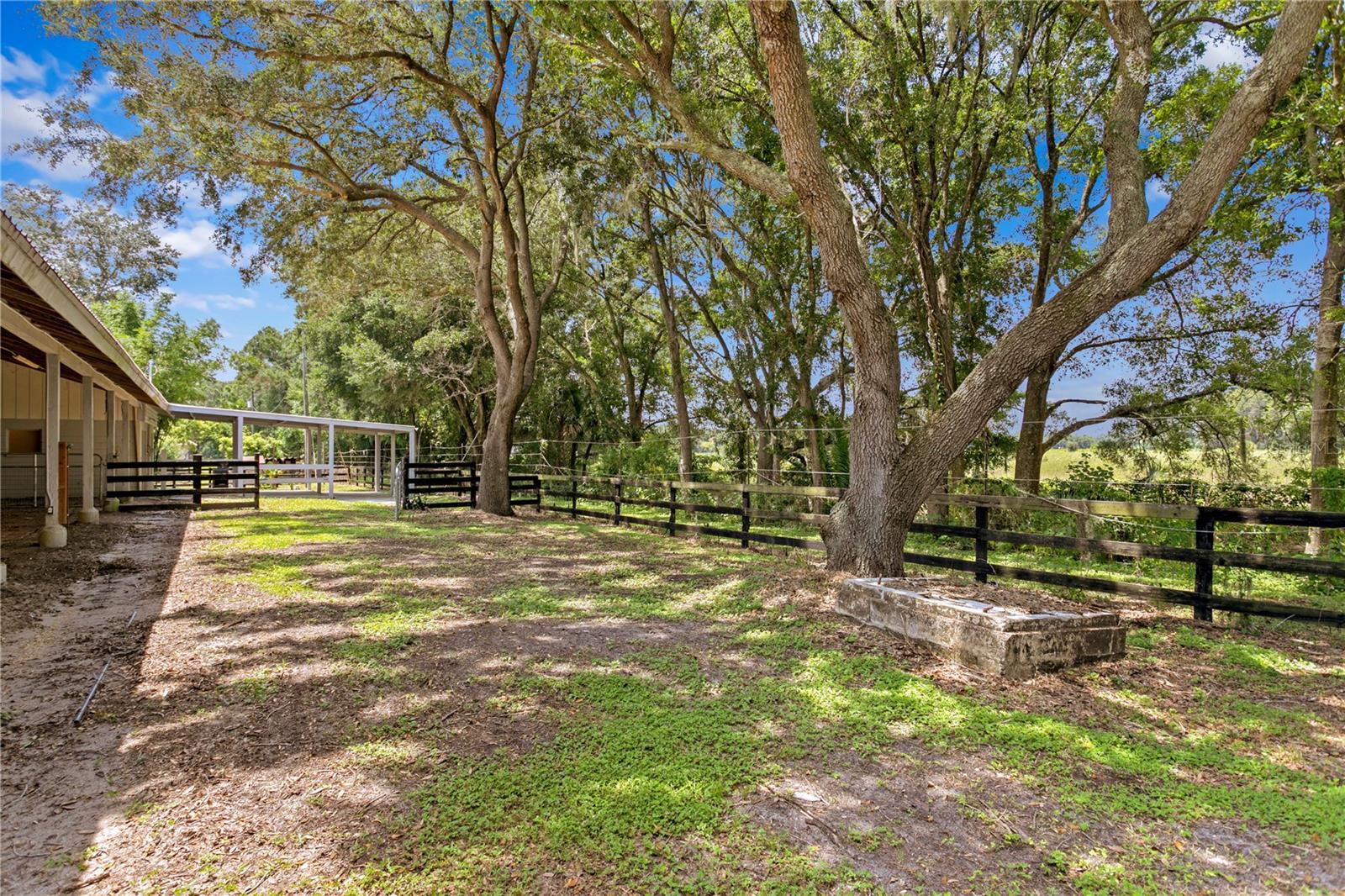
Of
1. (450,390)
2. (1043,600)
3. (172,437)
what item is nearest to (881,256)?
(1043,600)

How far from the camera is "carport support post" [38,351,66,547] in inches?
274

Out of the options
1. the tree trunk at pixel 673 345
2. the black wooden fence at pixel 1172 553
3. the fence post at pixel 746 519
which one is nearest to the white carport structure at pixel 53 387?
the black wooden fence at pixel 1172 553

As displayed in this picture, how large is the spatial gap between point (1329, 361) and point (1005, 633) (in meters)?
7.85

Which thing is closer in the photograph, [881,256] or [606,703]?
[606,703]

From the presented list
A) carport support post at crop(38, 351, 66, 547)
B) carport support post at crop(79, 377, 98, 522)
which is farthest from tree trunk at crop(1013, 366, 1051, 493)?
carport support post at crop(79, 377, 98, 522)

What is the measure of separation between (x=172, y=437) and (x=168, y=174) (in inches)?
1213

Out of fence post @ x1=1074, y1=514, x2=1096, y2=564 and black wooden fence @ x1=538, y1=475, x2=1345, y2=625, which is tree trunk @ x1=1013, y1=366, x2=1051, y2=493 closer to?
fence post @ x1=1074, y1=514, x2=1096, y2=564

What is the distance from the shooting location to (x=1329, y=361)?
8133 mm

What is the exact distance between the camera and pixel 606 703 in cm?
341

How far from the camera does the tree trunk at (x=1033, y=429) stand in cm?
1137

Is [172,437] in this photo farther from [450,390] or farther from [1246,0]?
[1246,0]

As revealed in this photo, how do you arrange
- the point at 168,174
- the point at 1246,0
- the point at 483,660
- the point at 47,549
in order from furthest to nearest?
the point at 168,174, the point at 1246,0, the point at 47,549, the point at 483,660

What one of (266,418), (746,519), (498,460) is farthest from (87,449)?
(266,418)

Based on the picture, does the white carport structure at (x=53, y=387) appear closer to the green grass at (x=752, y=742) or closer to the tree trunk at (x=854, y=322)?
the green grass at (x=752, y=742)
